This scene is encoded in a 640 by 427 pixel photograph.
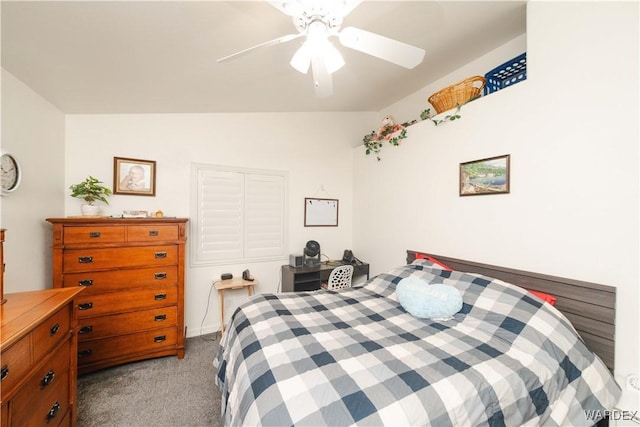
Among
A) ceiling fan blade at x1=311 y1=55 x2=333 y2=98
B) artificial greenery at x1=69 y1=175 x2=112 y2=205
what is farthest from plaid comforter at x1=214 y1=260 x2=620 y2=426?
artificial greenery at x1=69 y1=175 x2=112 y2=205

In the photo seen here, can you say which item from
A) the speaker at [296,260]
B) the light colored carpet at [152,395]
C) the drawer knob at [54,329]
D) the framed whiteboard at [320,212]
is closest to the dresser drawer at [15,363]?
the drawer knob at [54,329]

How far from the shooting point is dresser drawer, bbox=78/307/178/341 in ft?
6.95

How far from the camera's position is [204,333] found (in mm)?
2963

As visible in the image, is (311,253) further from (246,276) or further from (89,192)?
(89,192)

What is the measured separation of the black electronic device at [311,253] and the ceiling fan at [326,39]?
7.33 feet

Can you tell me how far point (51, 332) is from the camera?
1.29m

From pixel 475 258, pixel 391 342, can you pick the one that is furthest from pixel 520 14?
pixel 391 342

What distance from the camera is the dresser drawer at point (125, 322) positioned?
2.12 metres

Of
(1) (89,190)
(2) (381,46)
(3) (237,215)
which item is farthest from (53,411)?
(2) (381,46)

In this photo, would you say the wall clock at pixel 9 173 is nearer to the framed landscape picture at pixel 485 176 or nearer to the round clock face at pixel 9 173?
the round clock face at pixel 9 173

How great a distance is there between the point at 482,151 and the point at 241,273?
2816mm

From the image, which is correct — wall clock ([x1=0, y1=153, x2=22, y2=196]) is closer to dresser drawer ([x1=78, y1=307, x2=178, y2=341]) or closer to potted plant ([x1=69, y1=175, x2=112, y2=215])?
potted plant ([x1=69, y1=175, x2=112, y2=215])

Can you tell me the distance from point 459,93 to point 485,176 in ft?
2.55

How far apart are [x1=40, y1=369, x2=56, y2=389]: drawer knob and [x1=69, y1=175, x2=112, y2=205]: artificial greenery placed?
1.56 metres
